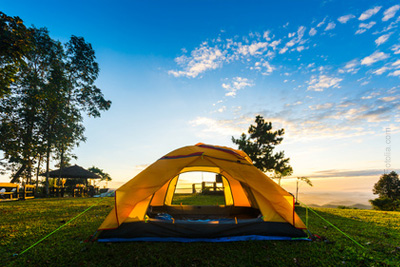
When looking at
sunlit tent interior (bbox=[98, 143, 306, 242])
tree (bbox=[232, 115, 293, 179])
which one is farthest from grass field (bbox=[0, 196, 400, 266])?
tree (bbox=[232, 115, 293, 179])

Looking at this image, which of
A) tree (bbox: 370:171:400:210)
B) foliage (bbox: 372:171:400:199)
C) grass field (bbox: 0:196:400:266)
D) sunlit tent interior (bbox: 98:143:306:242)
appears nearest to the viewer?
grass field (bbox: 0:196:400:266)

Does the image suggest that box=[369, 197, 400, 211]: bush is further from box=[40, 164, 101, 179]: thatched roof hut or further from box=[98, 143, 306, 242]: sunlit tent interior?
box=[40, 164, 101, 179]: thatched roof hut

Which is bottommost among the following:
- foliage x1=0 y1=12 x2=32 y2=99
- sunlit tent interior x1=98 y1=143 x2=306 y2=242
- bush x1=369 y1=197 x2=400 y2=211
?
bush x1=369 y1=197 x2=400 y2=211

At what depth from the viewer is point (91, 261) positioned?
10.4 ft

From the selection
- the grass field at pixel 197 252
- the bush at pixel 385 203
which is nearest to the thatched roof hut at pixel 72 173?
the grass field at pixel 197 252

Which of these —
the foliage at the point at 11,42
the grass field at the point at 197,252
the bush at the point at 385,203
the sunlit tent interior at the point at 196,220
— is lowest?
the bush at the point at 385,203

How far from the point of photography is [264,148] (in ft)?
53.3

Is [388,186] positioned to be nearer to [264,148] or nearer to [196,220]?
[264,148]

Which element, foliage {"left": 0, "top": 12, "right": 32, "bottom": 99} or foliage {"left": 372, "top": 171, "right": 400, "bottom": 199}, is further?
foliage {"left": 372, "top": 171, "right": 400, "bottom": 199}

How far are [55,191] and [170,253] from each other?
17.9 metres

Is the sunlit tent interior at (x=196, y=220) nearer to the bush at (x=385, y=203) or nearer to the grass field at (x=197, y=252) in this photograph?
the grass field at (x=197, y=252)

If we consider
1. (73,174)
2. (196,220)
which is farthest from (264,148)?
(73,174)

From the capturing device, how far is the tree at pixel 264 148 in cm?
1557

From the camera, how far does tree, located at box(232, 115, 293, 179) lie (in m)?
15.6
